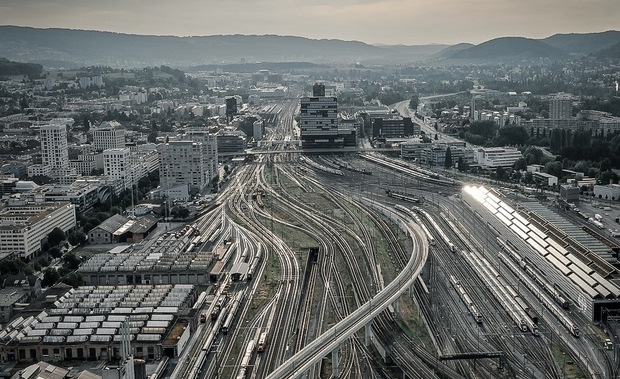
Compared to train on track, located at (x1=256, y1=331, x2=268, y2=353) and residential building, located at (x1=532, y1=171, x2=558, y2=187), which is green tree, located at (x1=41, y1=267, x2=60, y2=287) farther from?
residential building, located at (x1=532, y1=171, x2=558, y2=187)

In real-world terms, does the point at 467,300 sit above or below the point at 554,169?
below

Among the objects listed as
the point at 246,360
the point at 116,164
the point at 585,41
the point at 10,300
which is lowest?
the point at 246,360

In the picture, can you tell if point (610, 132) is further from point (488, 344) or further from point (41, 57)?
point (41, 57)

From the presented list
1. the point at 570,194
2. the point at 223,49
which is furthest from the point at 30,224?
the point at 223,49

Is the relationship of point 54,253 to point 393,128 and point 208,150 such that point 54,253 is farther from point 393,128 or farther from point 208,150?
point 393,128

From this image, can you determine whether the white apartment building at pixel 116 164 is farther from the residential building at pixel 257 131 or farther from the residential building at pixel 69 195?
the residential building at pixel 257 131

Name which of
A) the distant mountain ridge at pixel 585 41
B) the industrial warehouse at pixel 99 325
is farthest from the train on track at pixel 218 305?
the distant mountain ridge at pixel 585 41

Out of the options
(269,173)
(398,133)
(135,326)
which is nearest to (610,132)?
(398,133)
